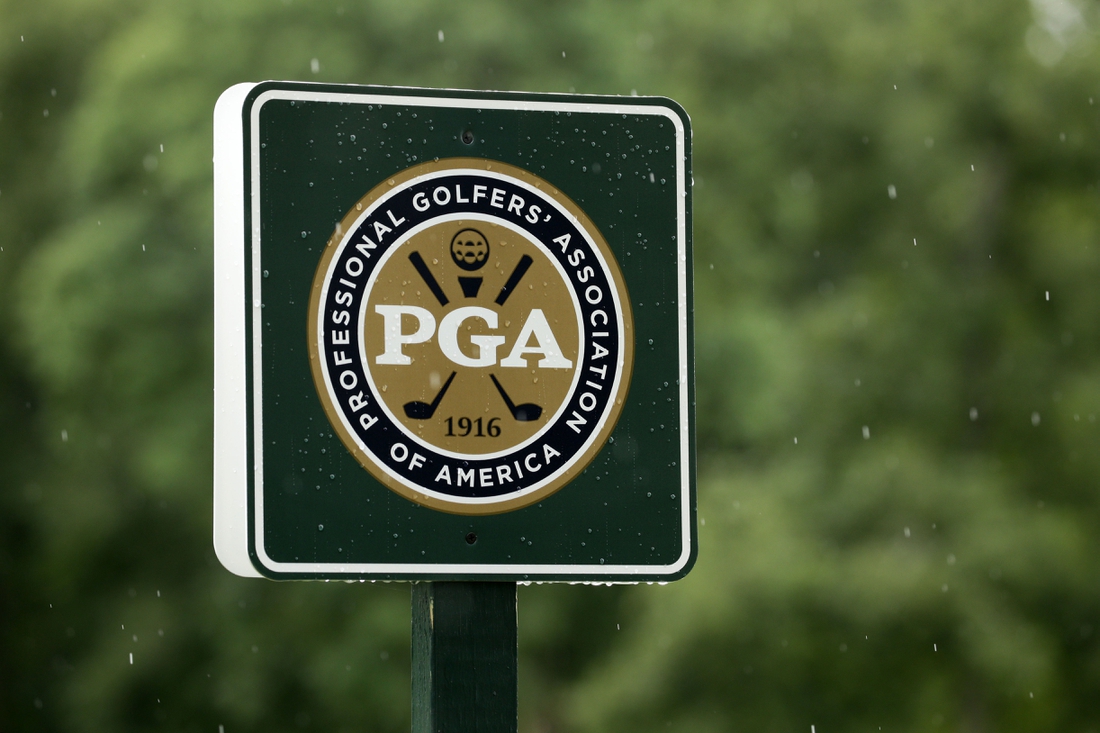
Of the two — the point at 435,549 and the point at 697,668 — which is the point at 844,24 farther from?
the point at 435,549

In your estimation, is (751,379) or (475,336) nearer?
(475,336)

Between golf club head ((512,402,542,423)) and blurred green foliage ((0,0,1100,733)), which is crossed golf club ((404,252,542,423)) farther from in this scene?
blurred green foliage ((0,0,1100,733))

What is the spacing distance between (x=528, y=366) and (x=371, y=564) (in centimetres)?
35

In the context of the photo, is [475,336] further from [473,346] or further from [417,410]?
[417,410]

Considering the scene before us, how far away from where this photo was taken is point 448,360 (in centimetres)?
222

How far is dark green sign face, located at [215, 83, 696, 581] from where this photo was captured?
2166 mm

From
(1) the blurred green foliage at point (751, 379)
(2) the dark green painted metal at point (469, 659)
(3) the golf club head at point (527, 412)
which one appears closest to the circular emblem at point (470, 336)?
(3) the golf club head at point (527, 412)

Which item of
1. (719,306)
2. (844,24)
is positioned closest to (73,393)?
(719,306)

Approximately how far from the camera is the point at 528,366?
225 cm

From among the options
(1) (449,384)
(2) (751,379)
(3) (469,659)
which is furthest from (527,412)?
(2) (751,379)

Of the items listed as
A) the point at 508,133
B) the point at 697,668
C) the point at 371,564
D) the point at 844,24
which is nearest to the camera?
the point at 371,564

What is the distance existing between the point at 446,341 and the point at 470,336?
4 cm

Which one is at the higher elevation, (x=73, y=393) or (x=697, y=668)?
(x=73, y=393)

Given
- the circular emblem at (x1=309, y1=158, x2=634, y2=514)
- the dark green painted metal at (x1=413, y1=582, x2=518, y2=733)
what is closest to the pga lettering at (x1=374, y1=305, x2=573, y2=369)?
the circular emblem at (x1=309, y1=158, x2=634, y2=514)
